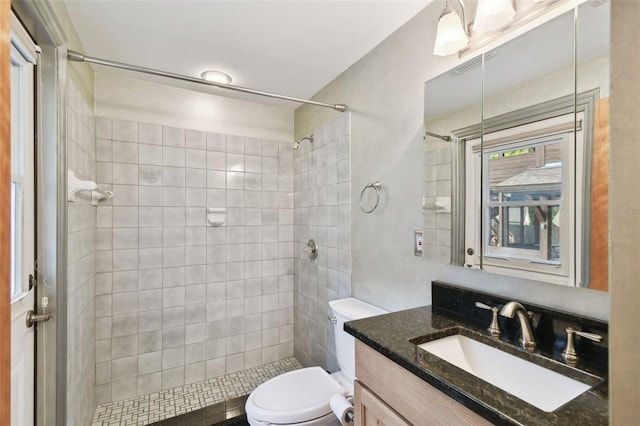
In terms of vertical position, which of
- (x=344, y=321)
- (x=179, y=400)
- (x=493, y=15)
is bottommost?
(x=179, y=400)

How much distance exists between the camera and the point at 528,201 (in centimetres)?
105

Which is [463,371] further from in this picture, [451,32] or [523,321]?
[451,32]

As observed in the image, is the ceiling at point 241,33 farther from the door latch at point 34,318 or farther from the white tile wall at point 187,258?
the door latch at point 34,318

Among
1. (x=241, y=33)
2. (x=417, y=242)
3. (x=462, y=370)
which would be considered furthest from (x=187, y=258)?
(x=462, y=370)

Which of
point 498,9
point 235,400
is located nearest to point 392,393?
point 498,9

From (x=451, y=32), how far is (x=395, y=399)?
1381 millimetres

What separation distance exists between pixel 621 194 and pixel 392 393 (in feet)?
2.91

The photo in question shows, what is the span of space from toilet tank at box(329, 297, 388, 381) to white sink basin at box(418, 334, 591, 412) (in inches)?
23.5

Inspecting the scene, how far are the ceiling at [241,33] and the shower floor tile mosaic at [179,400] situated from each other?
7.71 feet

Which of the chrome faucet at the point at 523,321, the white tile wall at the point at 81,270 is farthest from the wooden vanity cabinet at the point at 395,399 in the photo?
the white tile wall at the point at 81,270

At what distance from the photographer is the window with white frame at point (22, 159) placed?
3.66 ft

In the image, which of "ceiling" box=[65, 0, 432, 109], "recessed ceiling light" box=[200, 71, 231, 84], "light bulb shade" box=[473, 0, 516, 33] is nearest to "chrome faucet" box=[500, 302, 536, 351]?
"light bulb shade" box=[473, 0, 516, 33]

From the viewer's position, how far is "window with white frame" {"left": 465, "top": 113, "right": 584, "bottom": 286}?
94 centimetres

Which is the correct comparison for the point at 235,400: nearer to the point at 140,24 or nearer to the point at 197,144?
the point at 197,144
